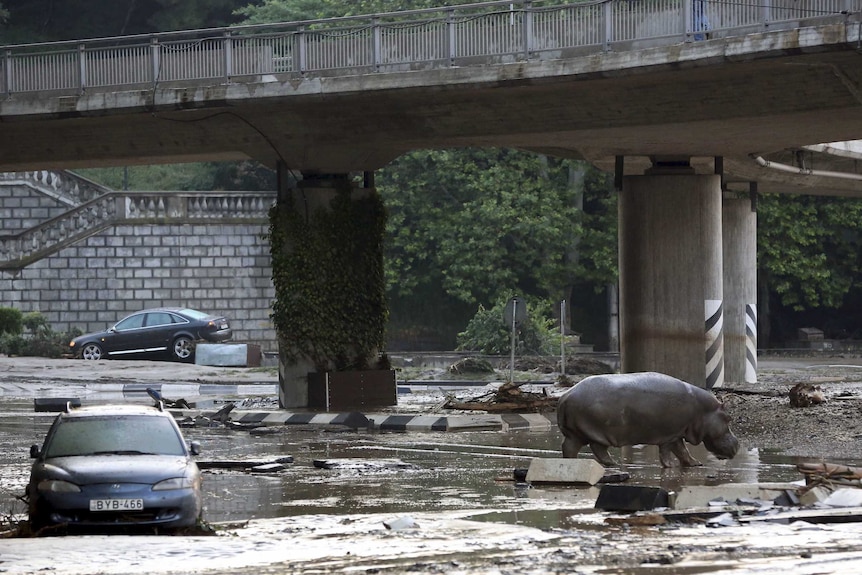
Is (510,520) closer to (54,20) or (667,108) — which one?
(667,108)

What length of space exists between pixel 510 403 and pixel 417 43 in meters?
6.69

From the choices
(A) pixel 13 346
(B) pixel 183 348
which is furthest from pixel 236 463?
(A) pixel 13 346

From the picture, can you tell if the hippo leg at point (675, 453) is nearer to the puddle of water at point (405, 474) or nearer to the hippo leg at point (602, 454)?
the puddle of water at point (405, 474)

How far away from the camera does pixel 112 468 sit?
13867 mm

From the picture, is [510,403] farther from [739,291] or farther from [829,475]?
[739,291]

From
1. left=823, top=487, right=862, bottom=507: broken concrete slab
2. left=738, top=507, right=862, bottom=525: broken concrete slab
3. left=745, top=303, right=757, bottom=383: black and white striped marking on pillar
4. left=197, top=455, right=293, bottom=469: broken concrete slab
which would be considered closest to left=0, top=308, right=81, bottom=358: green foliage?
left=745, top=303, right=757, bottom=383: black and white striped marking on pillar

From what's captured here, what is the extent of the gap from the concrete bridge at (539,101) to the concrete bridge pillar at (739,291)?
4.88 meters

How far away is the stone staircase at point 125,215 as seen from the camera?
5412 centimetres

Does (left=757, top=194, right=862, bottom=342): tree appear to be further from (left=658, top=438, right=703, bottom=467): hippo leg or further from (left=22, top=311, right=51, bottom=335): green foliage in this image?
(left=658, top=438, right=703, bottom=467): hippo leg

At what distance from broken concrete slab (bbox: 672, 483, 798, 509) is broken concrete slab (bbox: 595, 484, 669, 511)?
0.56 feet

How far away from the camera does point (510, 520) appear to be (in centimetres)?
1431

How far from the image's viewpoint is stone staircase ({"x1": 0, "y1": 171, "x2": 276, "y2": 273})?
2131 inches

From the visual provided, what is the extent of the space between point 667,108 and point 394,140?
589cm

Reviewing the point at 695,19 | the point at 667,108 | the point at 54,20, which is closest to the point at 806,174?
the point at 667,108
